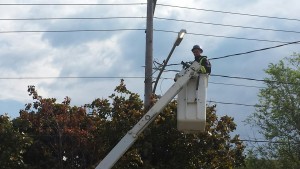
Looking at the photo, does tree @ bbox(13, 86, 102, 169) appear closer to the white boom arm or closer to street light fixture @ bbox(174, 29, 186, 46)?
street light fixture @ bbox(174, 29, 186, 46)

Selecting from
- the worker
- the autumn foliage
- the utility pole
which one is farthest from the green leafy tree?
the worker

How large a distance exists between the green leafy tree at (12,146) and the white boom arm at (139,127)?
4230 millimetres

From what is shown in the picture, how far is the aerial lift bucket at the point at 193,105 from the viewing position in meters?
9.50

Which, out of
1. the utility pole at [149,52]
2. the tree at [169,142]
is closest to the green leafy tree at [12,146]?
the tree at [169,142]

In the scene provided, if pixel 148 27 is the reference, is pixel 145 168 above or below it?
below

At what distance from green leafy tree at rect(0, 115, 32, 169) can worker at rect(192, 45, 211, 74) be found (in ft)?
17.3

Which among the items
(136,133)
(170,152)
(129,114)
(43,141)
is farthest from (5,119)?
(136,133)

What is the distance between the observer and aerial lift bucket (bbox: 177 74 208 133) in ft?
31.2

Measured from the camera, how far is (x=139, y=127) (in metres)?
10.2

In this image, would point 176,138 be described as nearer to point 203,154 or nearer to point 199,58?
point 203,154

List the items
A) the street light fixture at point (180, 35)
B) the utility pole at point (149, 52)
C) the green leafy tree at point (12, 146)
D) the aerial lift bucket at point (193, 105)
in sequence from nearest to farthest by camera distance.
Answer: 1. the aerial lift bucket at point (193, 105)
2. the green leafy tree at point (12, 146)
3. the street light fixture at point (180, 35)
4. the utility pole at point (149, 52)

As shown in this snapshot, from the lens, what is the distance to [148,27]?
19109 millimetres

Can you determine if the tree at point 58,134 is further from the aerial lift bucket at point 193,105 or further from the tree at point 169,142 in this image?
the aerial lift bucket at point 193,105

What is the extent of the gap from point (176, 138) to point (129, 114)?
136cm
